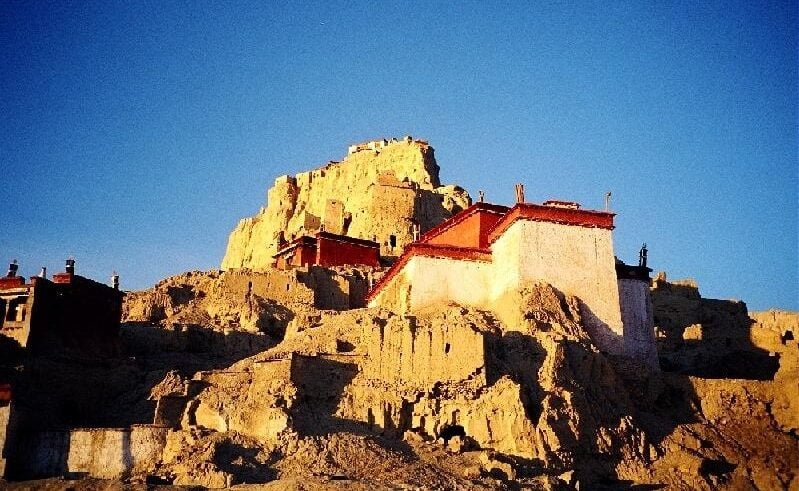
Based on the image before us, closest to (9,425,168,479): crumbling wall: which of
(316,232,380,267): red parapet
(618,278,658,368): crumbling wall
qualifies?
(618,278,658,368): crumbling wall

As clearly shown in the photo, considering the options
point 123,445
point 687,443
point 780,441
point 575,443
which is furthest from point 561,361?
point 123,445

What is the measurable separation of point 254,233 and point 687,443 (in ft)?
168

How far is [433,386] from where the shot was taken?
26016 mm

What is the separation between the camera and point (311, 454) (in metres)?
23.4

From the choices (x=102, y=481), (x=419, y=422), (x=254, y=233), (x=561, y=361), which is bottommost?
(x=102, y=481)

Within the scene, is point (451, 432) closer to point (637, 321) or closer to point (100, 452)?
point (100, 452)

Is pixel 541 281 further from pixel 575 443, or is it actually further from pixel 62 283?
pixel 62 283

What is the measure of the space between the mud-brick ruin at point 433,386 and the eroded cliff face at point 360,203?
65.9ft

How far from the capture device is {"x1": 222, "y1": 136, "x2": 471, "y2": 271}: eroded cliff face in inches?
2323

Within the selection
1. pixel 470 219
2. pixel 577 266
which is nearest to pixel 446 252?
pixel 470 219

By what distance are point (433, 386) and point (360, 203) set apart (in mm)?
37179

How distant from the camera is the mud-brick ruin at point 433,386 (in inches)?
951

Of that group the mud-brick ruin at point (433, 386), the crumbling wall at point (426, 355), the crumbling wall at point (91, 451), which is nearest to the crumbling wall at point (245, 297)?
the mud-brick ruin at point (433, 386)

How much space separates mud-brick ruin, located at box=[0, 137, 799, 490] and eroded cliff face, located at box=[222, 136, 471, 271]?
20.1 meters
